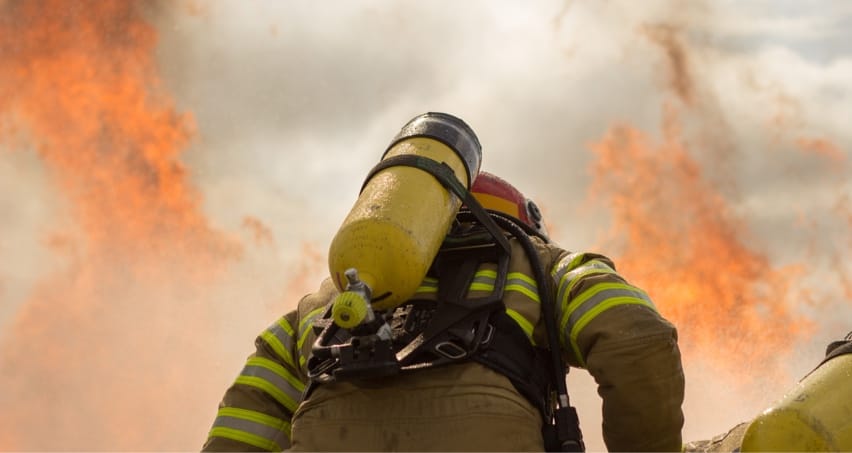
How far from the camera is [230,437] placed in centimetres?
467

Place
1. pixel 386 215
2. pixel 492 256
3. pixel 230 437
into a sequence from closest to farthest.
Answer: pixel 386 215 → pixel 492 256 → pixel 230 437

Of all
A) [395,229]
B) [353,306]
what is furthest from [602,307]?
[353,306]

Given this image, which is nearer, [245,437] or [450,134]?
[245,437]

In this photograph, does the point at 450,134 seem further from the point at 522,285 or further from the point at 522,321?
the point at 522,321

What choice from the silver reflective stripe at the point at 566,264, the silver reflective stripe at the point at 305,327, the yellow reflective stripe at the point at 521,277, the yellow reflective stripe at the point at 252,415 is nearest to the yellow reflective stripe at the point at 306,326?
the silver reflective stripe at the point at 305,327

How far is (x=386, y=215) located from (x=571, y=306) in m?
0.89

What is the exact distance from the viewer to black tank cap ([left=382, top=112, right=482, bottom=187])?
4.79 m

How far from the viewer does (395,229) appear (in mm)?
4035

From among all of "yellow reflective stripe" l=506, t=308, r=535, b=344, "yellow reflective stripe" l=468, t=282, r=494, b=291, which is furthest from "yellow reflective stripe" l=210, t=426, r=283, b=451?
"yellow reflective stripe" l=506, t=308, r=535, b=344

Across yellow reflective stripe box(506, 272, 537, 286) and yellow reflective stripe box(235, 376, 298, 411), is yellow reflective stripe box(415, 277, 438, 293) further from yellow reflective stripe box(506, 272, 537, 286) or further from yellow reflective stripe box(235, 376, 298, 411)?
yellow reflective stripe box(235, 376, 298, 411)

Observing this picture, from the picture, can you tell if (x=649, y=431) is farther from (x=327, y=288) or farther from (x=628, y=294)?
(x=327, y=288)

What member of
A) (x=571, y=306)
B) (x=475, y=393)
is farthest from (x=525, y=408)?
(x=571, y=306)

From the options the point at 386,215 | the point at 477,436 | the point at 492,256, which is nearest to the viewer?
the point at 477,436

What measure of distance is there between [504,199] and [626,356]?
6.23 feet
